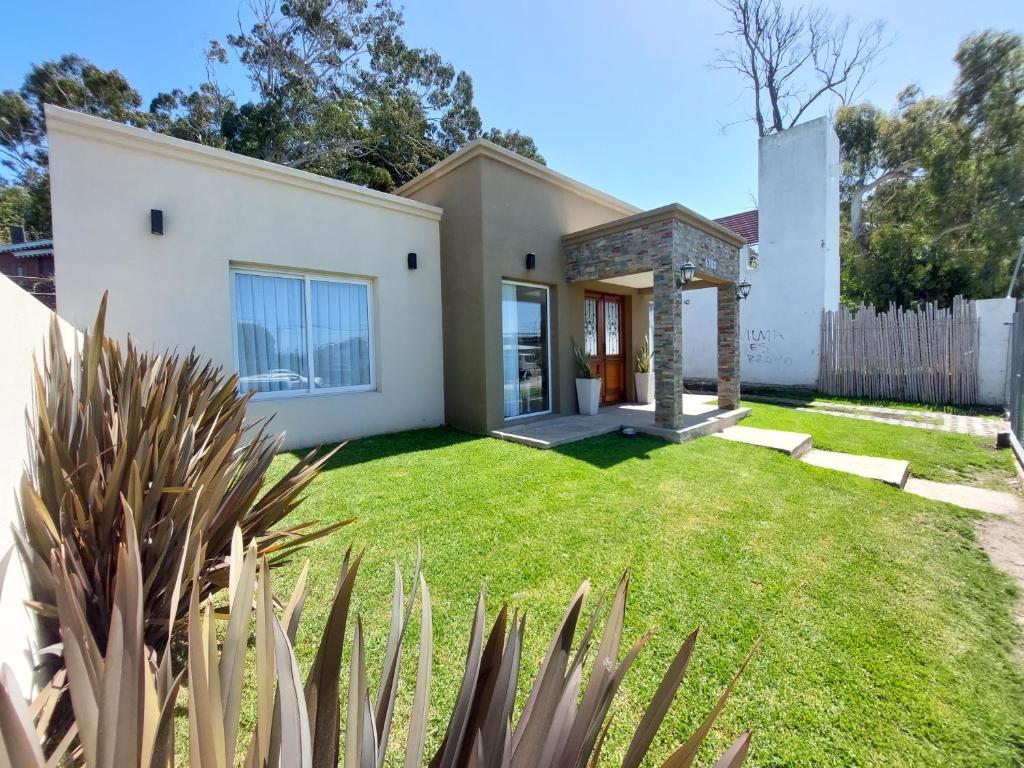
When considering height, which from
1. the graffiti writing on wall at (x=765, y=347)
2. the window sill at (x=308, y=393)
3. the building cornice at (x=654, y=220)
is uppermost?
the building cornice at (x=654, y=220)

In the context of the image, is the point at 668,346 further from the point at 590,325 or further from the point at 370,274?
the point at 370,274

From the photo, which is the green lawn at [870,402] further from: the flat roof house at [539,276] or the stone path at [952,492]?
the stone path at [952,492]

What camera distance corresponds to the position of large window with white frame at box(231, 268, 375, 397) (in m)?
6.63

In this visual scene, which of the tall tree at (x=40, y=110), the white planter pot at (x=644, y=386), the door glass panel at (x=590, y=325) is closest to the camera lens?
the door glass panel at (x=590, y=325)

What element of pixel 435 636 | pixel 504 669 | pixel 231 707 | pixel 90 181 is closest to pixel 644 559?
pixel 435 636

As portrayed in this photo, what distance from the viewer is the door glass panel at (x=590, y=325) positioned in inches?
401

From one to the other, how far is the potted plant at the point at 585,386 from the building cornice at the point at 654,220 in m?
2.24

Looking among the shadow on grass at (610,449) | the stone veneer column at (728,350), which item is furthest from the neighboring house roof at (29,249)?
the stone veneer column at (728,350)

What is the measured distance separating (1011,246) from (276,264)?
24.8 metres

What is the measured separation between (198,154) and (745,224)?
68.7 feet

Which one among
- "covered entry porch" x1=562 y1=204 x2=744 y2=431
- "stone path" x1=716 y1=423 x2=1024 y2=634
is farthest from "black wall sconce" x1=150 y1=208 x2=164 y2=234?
"stone path" x1=716 y1=423 x2=1024 y2=634

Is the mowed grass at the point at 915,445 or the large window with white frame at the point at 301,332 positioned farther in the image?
the large window with white frame at the point at 301,332

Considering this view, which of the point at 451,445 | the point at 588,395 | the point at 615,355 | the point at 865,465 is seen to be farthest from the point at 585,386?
the point at 865,465

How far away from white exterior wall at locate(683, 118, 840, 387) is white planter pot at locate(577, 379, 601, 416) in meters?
8.37
